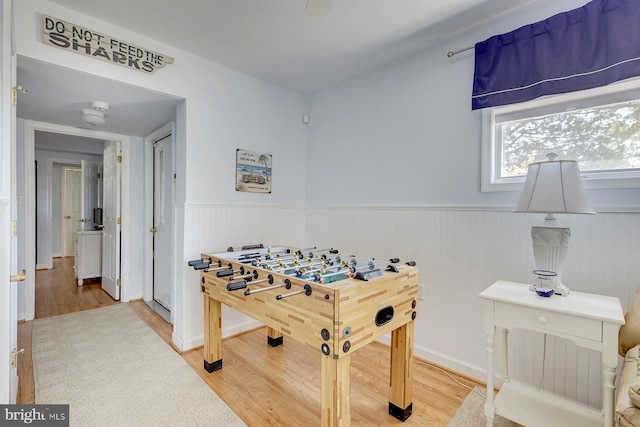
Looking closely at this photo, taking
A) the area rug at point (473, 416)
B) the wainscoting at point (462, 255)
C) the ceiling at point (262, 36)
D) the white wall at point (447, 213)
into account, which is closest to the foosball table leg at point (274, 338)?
the wainscoting at point (462, 255)

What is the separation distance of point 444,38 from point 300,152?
177cm

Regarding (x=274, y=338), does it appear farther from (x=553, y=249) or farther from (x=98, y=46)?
(x=98, y=46)

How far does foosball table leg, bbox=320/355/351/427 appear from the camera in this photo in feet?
4.32

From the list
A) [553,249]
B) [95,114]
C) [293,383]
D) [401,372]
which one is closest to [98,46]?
[95,114]

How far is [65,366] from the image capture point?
220cm

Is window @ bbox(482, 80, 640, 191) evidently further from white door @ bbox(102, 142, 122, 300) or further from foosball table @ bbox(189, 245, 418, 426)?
white door @ bbox(102, 142, 122, 300)

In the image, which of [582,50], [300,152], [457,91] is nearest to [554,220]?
[582,50]

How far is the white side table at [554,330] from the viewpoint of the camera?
1250mm

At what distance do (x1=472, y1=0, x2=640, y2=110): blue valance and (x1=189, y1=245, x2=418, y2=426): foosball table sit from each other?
1.32m

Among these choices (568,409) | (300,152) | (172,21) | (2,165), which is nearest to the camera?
(2,165)

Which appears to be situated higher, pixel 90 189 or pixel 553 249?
pixel 90 189

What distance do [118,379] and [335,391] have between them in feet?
5.51

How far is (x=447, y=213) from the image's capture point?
223cm

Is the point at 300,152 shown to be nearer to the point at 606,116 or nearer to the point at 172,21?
the point at 172,21
